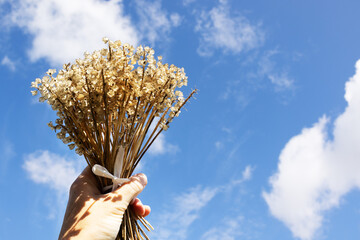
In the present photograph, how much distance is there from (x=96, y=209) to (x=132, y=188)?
19 cm

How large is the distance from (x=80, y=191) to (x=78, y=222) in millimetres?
179

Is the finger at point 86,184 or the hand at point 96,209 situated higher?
the finger at point 86,184

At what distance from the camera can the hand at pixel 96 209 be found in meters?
1.39

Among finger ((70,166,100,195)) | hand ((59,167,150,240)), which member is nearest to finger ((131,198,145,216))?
hand ((59,167,150,240))

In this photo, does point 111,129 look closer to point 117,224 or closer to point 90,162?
point 90,162

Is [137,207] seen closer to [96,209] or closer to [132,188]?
[132,188]

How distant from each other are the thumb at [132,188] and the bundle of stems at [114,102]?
0.06m

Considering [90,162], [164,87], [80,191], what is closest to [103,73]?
[164,87]

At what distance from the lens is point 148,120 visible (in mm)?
1604

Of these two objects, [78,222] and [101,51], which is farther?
[101,51]

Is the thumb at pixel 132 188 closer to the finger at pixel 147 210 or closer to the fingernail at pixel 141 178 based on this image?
the fingernail at pixel 141 178

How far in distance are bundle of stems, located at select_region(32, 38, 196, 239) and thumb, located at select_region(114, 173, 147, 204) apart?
0.06 meters

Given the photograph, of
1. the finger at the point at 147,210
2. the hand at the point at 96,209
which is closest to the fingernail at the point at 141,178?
the hand at the point at 96,209

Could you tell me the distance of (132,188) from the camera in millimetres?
1542
